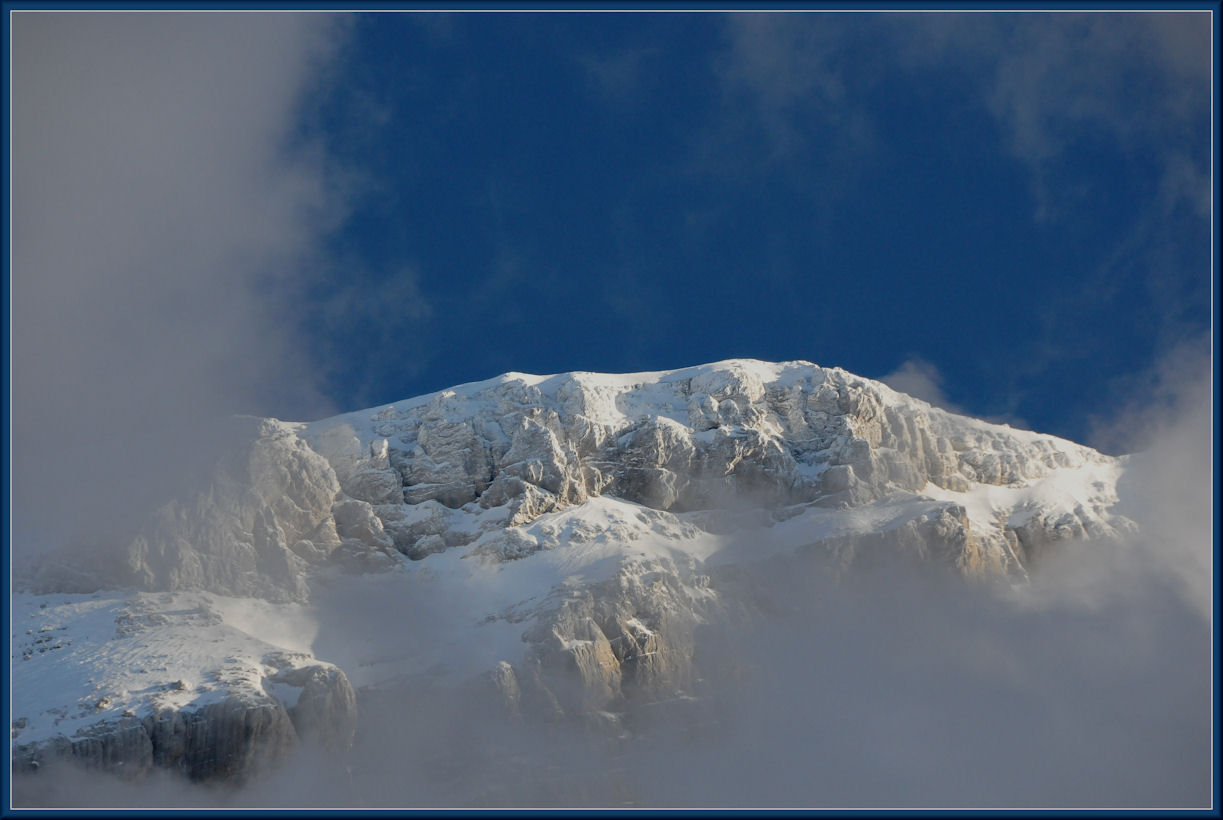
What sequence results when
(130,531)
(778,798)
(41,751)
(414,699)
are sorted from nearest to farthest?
(41,751) < (778,798) < (414,699) < (130,531)

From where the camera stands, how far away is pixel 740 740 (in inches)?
7495

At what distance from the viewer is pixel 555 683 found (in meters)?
189

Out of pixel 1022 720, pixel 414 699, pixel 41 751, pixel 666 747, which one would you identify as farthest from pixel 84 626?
pixel 1022 720

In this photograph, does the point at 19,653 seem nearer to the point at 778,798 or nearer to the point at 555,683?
the point at 555,683

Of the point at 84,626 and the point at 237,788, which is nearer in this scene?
the point at 237,788

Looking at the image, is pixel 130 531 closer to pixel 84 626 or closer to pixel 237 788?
pixel 84 626

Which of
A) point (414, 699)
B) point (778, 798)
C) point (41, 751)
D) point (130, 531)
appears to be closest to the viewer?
point (41, 751)

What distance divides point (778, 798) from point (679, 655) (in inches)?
1219

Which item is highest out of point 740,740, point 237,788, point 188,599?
point 188,599

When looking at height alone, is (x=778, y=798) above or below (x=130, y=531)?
below

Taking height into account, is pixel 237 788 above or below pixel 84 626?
below

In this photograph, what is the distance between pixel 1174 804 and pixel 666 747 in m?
62.1

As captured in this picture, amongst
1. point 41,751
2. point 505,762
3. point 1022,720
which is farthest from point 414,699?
point 1022,720

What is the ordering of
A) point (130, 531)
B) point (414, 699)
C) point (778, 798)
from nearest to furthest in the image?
point (778, 798) → point (414, 699) → point (130, 531)
